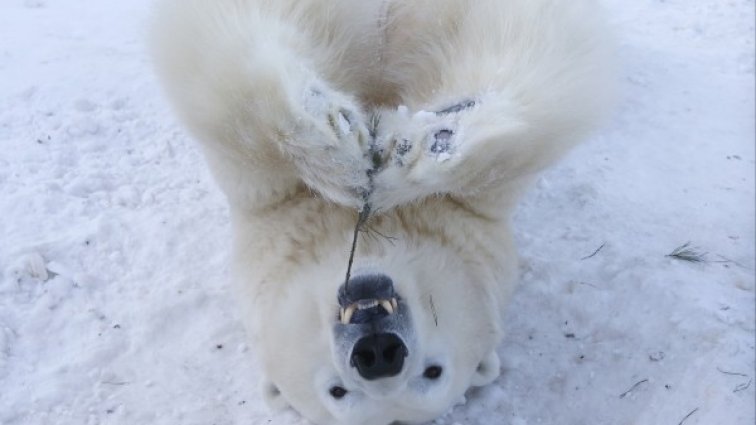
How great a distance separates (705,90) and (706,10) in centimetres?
94

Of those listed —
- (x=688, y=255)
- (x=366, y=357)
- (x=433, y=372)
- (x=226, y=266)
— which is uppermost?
(x=366, y=357)

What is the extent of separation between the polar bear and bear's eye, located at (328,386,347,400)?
1 cm

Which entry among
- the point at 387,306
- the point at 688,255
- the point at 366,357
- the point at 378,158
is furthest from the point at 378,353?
the point at 688,255

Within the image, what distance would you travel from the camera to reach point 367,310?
6.81 ft

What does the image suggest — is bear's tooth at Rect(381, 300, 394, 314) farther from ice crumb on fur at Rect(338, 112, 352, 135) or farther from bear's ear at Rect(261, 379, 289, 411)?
bear's ear at Rect(261, 379, 289, 411)

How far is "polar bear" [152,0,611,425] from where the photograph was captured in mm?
2062

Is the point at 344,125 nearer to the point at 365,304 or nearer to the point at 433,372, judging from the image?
the point at 365,304

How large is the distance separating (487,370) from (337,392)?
0.66 m

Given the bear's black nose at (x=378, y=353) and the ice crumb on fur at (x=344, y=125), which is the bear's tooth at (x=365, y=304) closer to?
the bear's black nose at (x=378, y=353)

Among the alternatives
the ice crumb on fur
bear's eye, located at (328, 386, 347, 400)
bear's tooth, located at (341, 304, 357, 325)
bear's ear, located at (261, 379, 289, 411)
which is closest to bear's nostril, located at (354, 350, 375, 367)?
bear's tooth, located at (341, 304, 357, 325)

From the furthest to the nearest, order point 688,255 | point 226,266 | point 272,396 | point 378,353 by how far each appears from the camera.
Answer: point 226,266
point 688,255
point 272,396
point 378,353

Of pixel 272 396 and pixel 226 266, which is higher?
pixel 272 396

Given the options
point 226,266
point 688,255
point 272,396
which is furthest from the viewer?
point 226,266

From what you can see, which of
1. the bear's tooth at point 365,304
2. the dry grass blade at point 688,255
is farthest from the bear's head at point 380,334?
the dry grass blade at point 688,255
